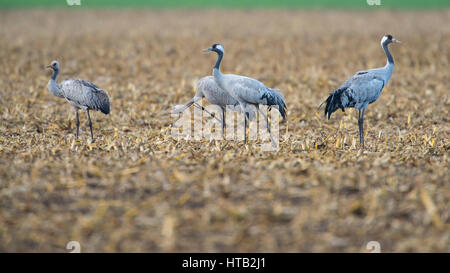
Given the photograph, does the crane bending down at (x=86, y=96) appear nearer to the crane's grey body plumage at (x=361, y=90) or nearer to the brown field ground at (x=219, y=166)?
the brown field ground at (x=219, y=166)

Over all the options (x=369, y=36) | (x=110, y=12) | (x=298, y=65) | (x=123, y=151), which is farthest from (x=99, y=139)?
(x=110, y=12)

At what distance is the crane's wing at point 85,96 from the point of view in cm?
921

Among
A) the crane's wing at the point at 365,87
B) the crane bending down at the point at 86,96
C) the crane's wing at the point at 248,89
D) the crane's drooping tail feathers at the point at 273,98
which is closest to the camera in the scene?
the crane's wing at the point at 365,87

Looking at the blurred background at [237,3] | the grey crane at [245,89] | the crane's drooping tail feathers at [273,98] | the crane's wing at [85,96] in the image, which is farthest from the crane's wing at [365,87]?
the blurred background at [237,3]

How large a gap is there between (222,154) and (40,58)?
38.5 feet

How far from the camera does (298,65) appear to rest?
646 inches

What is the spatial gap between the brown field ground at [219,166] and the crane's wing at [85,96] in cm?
65

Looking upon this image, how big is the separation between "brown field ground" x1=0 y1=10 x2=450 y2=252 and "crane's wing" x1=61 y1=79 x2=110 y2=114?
65 cm

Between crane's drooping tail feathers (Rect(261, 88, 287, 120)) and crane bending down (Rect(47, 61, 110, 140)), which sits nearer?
crane's drooping tail feathers (Rect(261, 88, 287, 120))

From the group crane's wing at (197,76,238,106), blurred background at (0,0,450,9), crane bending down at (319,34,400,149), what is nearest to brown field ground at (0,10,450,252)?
crane bending down at (319,34,400,149)

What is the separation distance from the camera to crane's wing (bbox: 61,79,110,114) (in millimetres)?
9211

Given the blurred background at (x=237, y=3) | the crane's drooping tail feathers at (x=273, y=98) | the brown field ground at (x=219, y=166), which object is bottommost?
the brown field ground at (x=219, y=166)

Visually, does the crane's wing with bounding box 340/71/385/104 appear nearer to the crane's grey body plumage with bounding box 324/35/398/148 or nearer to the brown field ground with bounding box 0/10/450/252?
the crane's grey body plumage with bounding box 324/35/398/148

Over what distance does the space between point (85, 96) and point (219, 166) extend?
11.8 feet
